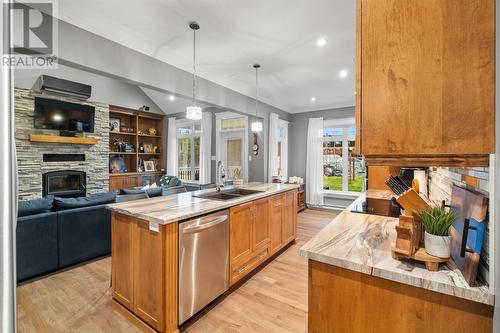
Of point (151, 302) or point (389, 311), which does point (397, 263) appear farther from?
Answer: point (151, 302)

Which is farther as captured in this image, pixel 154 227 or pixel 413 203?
pixel 154 227

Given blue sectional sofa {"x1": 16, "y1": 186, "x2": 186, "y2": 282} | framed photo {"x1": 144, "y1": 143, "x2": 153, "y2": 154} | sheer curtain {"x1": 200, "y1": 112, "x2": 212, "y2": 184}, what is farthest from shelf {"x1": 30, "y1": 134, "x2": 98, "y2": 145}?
blue sectional sofa {"x1": 16, "y1": 186, "x2": 186, "y2": 282}

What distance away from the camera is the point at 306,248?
46.8 inches

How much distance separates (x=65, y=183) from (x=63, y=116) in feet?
5.10

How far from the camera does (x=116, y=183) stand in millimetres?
6457

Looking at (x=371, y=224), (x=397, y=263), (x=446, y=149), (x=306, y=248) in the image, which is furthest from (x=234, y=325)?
(x=446, y=149)

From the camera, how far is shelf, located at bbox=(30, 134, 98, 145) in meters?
4.84

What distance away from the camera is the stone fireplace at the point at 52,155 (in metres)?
4.71

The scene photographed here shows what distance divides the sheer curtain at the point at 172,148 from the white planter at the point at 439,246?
7.26 metres

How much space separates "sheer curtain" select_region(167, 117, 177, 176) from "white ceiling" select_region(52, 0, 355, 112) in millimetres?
3746

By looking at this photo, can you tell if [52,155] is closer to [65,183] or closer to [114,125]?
[65,183]

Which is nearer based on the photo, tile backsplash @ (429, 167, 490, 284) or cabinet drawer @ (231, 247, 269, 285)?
tile backsplash @ (429, 167, 490, 284)

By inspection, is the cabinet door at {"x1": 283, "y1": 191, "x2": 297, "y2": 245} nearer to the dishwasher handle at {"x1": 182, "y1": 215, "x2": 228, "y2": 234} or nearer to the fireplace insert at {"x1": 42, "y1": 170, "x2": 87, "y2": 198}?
the dishwasher handle at {"x1": 182, "y1": 215, "x2": 228, "y2": 234}

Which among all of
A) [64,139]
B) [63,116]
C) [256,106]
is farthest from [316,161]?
[63,116]
